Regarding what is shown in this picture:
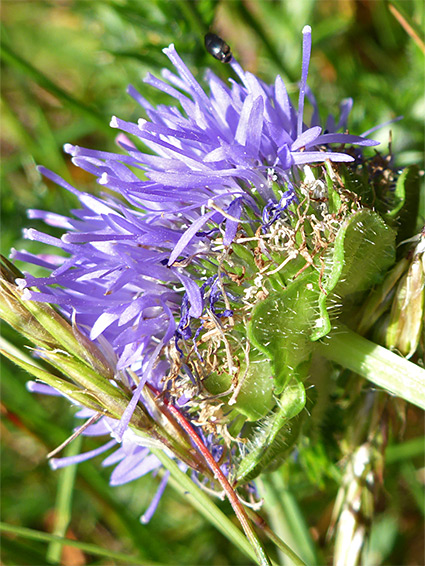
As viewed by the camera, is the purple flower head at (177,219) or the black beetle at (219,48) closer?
the purple flower head at (177,219)

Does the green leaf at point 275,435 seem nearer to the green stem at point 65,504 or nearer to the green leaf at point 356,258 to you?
the green leaf at point 356,258

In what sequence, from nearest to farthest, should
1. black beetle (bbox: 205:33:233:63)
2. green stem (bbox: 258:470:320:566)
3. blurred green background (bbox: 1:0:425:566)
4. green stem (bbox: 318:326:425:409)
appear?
green stem (bbox: 318:326:425:409) < black beetle (bbox: 205:33:233:63) < green stem (bbox: 258:470:320:566) < blurred green background (bbox: 1:0:425:566)

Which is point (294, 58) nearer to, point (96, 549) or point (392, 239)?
point (392, 239)

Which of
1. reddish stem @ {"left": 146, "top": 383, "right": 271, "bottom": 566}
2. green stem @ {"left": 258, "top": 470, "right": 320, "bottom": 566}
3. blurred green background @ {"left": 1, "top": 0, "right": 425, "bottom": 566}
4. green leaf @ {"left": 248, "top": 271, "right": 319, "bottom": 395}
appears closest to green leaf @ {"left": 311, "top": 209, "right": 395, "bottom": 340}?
green leaf @ {"left": 248, "top": 271, "right": 319, "bottom": 395}

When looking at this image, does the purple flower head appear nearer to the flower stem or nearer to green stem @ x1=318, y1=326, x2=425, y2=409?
the flower stem

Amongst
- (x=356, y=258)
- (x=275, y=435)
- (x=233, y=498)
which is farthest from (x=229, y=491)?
(x=356, y=258)

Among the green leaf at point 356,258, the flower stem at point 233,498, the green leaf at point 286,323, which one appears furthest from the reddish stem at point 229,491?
the green leaf at point 356,258
